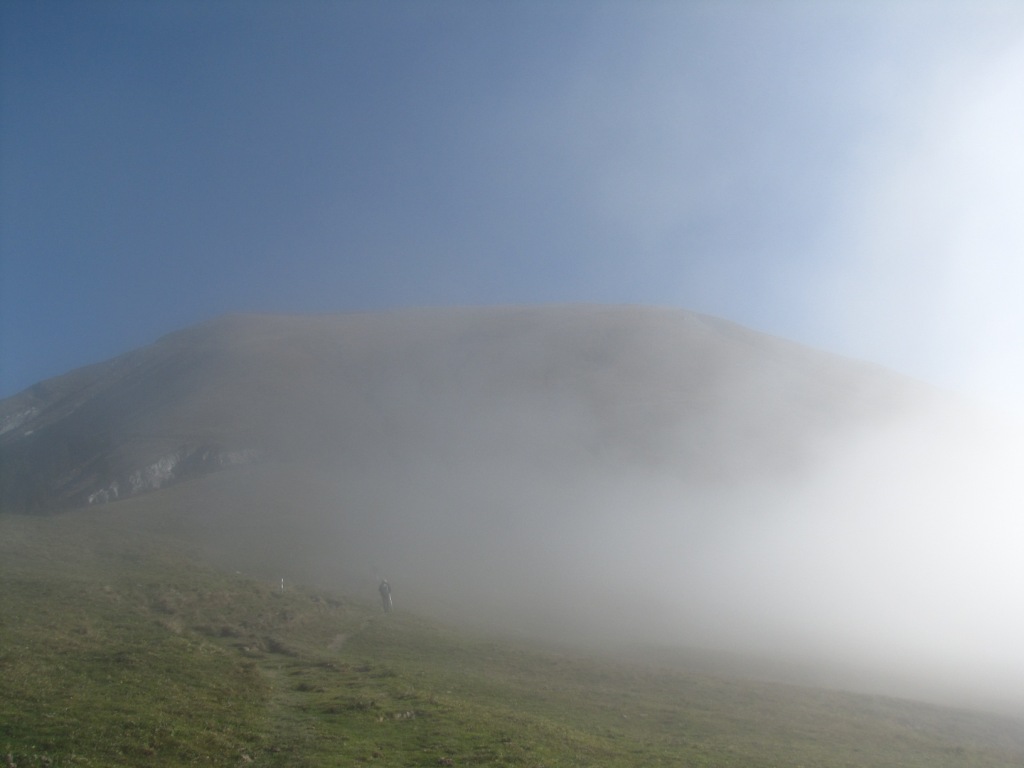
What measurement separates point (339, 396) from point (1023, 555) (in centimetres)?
12803

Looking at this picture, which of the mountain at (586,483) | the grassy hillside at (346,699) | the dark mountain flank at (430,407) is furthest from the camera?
the dark mountain flank at (430,407)

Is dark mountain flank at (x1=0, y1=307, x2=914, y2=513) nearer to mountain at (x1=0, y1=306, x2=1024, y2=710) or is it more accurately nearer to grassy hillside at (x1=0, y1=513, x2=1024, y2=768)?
mountain at (x1=0, y1=306, x2=1024, y2=710)

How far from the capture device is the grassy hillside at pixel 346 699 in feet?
60.5

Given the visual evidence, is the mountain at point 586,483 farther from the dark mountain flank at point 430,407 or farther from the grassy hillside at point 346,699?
the grassy hillside at point 346,699

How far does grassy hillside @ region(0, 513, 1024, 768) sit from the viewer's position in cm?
1844

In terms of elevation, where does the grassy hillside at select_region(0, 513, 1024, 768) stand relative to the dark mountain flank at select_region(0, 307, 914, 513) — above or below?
below

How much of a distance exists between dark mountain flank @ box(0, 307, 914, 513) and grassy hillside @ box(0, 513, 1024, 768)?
2748 inches

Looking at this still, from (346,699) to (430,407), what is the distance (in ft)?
436

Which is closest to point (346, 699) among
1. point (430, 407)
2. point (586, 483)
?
point (586, 483)

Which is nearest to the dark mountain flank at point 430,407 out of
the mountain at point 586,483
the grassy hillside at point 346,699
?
the mountain at point 586,483

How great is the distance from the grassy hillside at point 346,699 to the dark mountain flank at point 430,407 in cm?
6981

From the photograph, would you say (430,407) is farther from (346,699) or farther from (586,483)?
(346,699)

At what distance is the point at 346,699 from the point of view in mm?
24094

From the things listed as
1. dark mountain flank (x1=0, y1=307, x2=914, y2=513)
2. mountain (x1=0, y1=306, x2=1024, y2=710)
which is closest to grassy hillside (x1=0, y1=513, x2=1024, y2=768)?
mountain (x1=0, y1=306, x2=1024, y2=710)
